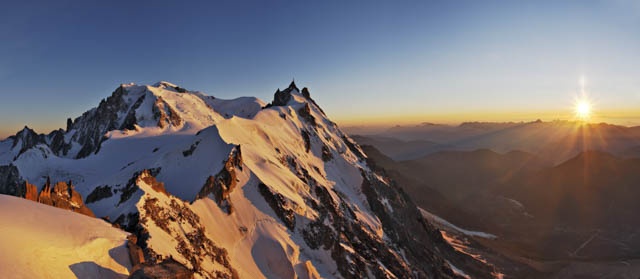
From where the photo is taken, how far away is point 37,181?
6844 cm

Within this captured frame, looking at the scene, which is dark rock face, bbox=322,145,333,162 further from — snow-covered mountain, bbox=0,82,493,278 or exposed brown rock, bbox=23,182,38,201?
exposed brown rock, bbox=23,182,38,201

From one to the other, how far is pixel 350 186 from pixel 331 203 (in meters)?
22.9

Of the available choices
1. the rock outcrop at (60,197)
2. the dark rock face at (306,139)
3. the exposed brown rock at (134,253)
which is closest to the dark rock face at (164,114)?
the dark rock face at (306,139)

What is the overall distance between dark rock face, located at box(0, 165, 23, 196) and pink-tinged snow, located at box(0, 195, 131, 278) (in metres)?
53.3

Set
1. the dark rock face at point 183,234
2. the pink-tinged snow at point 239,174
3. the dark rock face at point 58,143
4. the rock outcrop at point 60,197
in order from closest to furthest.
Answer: the rock outcrop at point 60,197, the dark rock face at point 183,234, the pink-tinged snow at point 239,174, the dark rock face at point 58,143

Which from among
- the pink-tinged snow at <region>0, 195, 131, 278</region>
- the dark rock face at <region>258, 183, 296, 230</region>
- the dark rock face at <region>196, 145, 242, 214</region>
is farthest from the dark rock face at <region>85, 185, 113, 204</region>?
the dark rock face at <region>258, 183, 296, 230</region>

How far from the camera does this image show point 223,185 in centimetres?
5406

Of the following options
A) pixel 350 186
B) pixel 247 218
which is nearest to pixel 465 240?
pixel 350 186

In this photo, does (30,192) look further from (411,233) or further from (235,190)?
(411,233)

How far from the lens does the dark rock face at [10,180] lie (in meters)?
66.5

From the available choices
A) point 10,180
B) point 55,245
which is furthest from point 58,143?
point 55,245

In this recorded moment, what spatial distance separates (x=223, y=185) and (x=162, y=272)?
29111 millimetres

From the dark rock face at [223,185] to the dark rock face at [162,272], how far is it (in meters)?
23.4

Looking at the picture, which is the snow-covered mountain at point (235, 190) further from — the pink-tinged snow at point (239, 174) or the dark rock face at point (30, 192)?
the dark rock face at point (30, 192)
